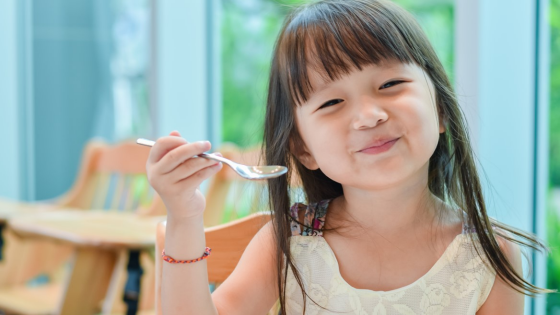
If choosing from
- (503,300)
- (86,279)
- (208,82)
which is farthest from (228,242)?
(208,82)

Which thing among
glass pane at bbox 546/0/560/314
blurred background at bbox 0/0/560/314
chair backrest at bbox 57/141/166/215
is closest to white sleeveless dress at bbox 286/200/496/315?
blurred background at bbox 0/0/560/314

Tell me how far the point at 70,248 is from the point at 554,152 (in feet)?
6.00

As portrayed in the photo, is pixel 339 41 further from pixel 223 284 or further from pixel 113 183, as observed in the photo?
pixel 113 183

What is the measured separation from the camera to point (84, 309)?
1885mm

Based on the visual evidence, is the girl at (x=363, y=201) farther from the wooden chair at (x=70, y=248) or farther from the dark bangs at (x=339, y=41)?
the wooden chair at (x=70, y=248)

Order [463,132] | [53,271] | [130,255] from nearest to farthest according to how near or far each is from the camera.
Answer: [463,132], [130,255], [53,271]

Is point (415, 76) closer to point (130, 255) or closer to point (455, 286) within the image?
point (455, 286)

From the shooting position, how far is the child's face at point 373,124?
0.75 metres

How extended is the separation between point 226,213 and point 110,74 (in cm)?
167

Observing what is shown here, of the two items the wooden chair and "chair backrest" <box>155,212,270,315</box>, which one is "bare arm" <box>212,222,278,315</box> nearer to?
"chair backrest" <box>155,212,270,315</box>

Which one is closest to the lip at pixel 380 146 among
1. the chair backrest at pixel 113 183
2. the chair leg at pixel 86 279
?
the chair leg at pixel 86 279

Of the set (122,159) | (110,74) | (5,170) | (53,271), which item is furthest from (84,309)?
(5,170)

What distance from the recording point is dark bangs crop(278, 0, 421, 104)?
78 centimetres

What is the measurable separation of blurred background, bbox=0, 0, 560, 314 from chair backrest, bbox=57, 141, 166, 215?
23 cm
